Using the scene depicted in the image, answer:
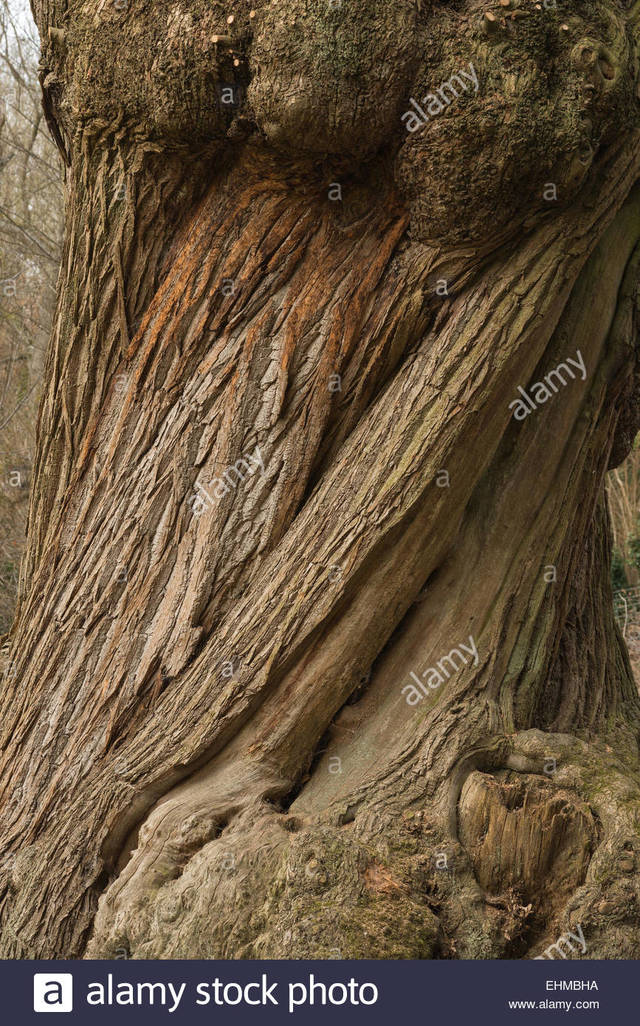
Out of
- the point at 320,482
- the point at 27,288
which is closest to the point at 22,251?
the point at 27,288

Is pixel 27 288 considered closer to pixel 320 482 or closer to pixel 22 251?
pixel 22 251

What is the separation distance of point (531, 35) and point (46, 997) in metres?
3.96

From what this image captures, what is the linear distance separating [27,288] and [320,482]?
12.9 m

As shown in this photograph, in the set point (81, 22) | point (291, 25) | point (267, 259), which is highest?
point (81, 22)

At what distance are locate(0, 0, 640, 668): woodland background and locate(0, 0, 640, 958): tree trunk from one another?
9641 mm

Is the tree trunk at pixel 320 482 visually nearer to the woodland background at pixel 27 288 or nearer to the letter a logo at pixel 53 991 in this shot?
the letter a logo at pixel 53 991

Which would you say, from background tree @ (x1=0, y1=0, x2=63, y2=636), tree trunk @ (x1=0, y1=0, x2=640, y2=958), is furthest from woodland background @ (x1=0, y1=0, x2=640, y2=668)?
tree trunk @ (x1=0, y1=0, x2=640, y2=958)

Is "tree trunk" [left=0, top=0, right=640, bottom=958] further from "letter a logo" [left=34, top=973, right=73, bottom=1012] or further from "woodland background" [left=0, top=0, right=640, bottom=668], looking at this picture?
"woodland background" [left=0, top=0, right=640, bottom=668]

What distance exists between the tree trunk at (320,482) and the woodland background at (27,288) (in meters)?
9.64

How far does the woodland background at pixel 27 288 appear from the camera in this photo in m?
14.0

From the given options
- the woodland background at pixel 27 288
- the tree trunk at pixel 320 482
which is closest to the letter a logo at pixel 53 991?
the tree trunk at pixel 320 482

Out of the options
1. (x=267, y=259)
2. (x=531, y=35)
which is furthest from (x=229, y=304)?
(x=531, y=35)

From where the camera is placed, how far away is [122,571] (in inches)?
163

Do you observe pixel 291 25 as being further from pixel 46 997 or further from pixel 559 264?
pixel 46 997
